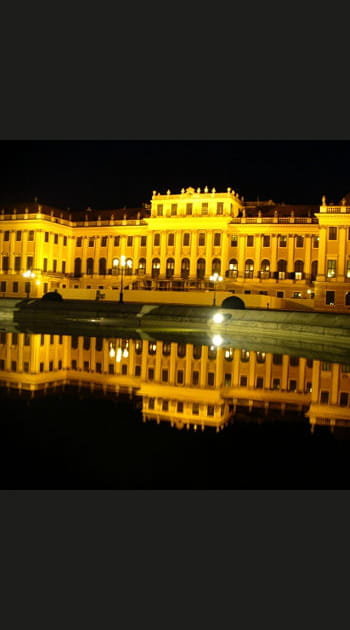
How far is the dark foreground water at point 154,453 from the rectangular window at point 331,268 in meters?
53.6

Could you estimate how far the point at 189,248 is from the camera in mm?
73750

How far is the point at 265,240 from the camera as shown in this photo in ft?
233

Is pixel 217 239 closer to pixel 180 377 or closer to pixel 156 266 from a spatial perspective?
pixel 156 266

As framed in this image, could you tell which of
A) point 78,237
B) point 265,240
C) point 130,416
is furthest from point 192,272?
point 130,416

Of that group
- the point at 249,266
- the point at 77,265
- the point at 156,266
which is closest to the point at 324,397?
the point at 249,266

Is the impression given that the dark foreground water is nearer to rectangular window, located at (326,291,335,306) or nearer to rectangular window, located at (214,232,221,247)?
rectangular window, located at (326,291,335,306)

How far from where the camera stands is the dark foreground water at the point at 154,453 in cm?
739

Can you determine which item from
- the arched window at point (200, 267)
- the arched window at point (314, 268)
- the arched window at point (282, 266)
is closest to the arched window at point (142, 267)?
the arched window at point (200, 267)

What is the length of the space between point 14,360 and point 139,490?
12104mm

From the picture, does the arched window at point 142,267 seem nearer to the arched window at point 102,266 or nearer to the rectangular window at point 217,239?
the arched window at point 102,266

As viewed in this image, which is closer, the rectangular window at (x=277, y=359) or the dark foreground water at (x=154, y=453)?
the dark foreground water at (x=154, y=453)

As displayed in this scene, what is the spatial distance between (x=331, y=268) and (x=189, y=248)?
18.4m

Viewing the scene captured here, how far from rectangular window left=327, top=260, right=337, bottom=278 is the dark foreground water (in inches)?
2110

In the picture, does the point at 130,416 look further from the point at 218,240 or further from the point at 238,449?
the point at 218,240
